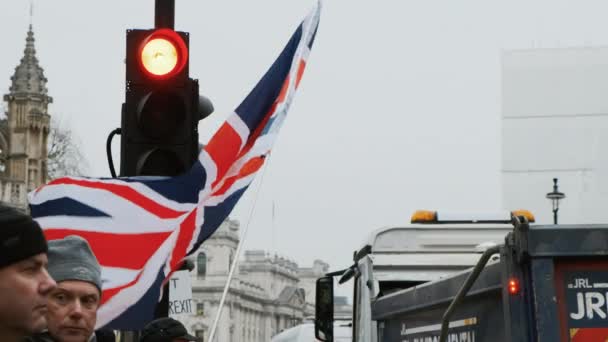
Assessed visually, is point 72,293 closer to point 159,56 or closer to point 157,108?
point 157,108

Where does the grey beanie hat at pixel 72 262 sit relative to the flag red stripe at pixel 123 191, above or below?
below

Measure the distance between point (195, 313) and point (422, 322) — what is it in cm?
12614

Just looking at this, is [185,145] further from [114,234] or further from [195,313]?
[195,313]

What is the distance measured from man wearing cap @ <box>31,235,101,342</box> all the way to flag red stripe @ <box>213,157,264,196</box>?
392cm

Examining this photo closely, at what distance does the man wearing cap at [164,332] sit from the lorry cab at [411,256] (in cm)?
350

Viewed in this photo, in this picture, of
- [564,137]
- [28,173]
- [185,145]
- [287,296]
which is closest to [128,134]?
[185,145]

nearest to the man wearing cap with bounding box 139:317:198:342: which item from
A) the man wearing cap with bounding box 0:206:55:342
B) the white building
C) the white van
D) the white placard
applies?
the man wearing cap with bounding box 0:206:55:342

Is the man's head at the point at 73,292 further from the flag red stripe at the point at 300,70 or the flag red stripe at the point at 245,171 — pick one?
the flag red stripe at the point at 300,70

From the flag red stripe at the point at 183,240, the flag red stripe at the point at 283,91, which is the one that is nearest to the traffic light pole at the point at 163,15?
the flag red stripe at the point at 183,240

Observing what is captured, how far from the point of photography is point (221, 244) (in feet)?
454

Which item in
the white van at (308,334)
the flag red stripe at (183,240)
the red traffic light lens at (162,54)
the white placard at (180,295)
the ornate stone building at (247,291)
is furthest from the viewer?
the ornate stone building at (247,291)

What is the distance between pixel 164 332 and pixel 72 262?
5.34ft

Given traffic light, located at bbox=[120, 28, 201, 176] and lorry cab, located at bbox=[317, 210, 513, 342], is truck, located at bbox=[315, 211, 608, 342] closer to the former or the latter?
lorry cab, located at bbox=[317, 210, 513, 342]

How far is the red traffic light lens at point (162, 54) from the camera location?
24.7 feet
